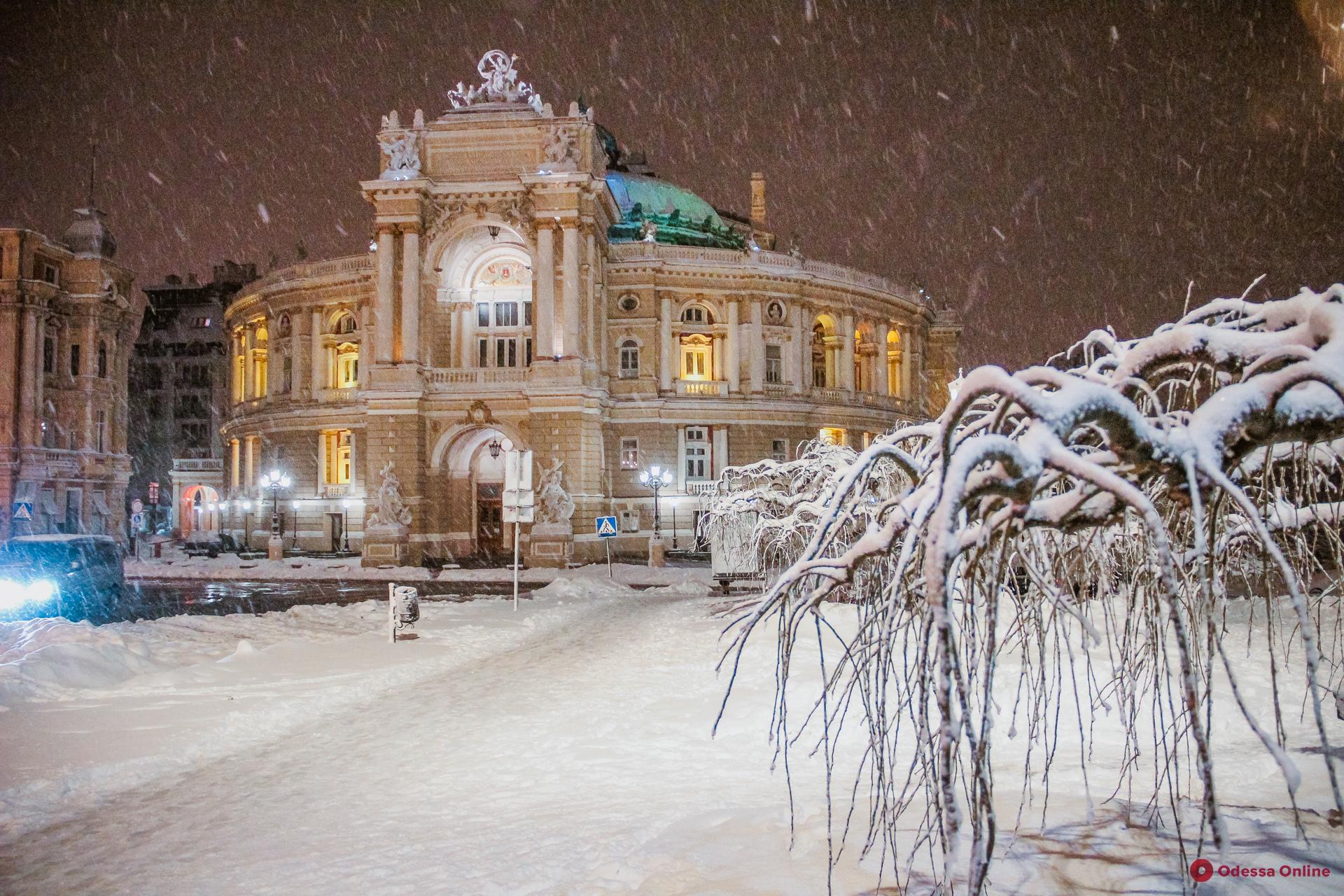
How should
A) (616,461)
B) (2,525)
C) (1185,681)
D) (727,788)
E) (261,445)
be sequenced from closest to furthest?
(1185,681), (727,788), (616,461), (2,525), (261,445)

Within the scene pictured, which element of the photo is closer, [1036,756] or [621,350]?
[1036,756]

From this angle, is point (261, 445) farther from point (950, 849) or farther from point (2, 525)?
point (950, 849)

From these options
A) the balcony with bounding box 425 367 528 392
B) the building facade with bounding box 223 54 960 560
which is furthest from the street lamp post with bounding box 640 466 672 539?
the balcony with bounding box 425 367 528 392

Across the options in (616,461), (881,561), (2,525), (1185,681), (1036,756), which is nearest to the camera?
(1185,681)

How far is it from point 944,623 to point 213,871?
536 centimetres

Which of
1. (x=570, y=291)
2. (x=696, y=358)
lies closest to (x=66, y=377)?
(x=570, y=291)

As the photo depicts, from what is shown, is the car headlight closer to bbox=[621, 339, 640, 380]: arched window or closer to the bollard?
the bollard

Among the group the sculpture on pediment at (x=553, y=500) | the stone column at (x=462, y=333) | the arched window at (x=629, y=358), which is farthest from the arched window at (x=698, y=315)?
the sculpture on pediment at (x=553, y=500)

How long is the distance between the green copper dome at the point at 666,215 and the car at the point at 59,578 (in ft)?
113

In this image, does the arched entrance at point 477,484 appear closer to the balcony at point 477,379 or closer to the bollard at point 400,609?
the balcony at point 477,379

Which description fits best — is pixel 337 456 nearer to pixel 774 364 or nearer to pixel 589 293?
pixel 589 293

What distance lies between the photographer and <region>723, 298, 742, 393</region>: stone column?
45000 millimetres

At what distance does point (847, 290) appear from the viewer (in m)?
48.3

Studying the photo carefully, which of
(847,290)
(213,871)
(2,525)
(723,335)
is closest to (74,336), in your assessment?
(2,525)
